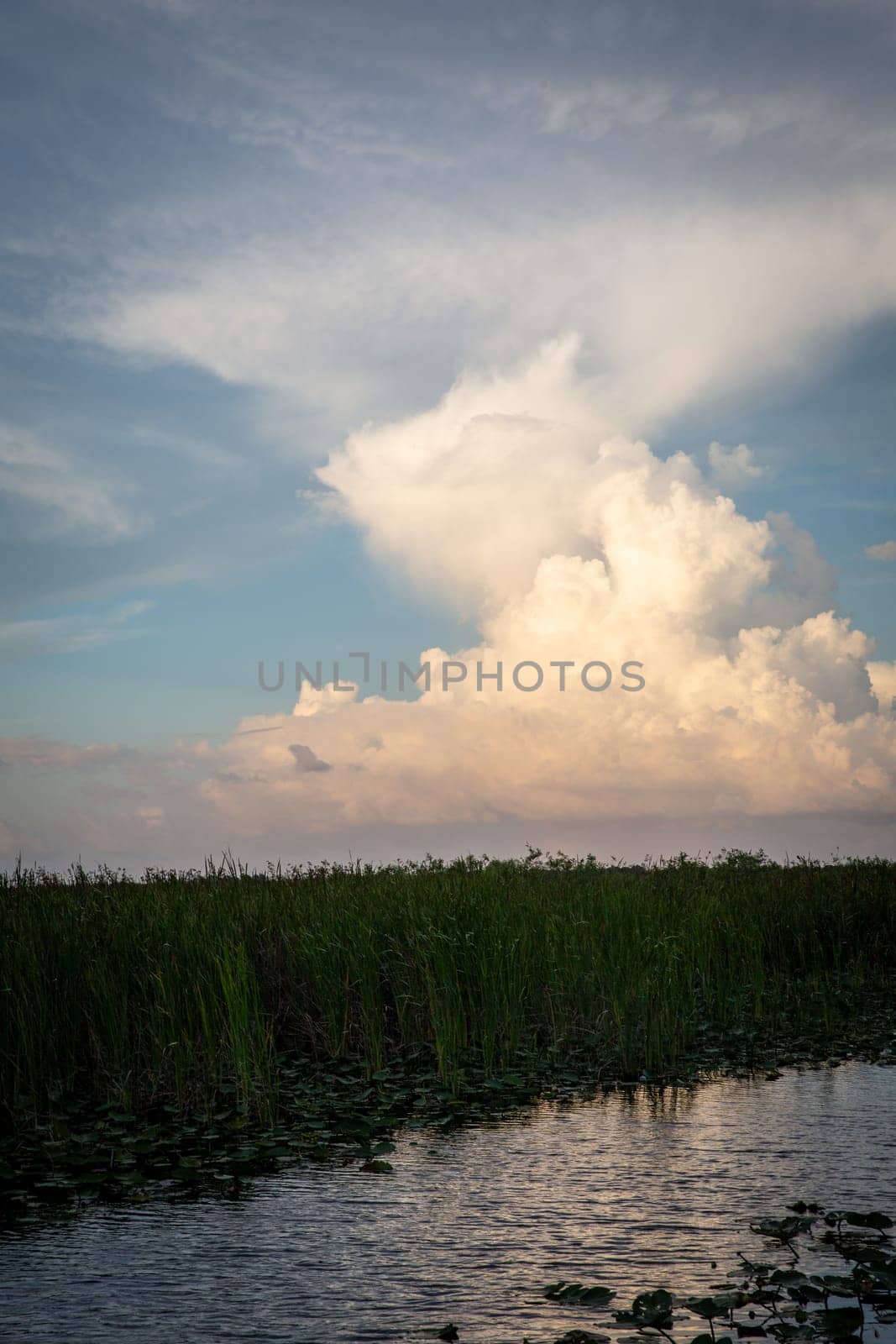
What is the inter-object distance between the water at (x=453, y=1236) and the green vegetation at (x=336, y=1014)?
666 mm

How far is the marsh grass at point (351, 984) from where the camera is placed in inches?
340

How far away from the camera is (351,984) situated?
390 inches

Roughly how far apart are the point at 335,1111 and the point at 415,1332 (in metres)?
3.79

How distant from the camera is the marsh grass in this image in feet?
28.3

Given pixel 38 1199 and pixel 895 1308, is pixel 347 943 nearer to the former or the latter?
pixel 38 1199

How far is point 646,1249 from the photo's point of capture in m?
5.10

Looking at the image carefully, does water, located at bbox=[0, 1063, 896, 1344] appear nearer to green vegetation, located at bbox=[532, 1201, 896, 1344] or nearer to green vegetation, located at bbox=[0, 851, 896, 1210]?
green vegetation, located at bbox=[532, 1201, 896, 1344]

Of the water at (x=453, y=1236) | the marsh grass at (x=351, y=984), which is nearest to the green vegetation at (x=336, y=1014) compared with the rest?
the marsh grass at (x=351, y=984)

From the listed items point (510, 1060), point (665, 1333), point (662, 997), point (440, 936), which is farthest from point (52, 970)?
point (665, 1333)

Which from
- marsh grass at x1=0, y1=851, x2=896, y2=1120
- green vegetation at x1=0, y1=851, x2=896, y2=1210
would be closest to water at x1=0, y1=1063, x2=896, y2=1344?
green vegetation at x1=0, y1=851, x2=896, y2=1210

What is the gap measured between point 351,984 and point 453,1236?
4651 millimetres

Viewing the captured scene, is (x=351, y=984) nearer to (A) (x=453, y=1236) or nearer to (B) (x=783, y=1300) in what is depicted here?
(A) (x=453, y=1236)

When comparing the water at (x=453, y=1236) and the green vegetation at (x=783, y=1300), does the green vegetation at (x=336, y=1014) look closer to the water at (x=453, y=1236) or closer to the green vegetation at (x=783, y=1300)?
the water at (x=453, y=1236)

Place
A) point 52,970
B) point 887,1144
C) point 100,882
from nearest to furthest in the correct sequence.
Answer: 1. point 887,1144
2. point 52,970
3. point 100,882
